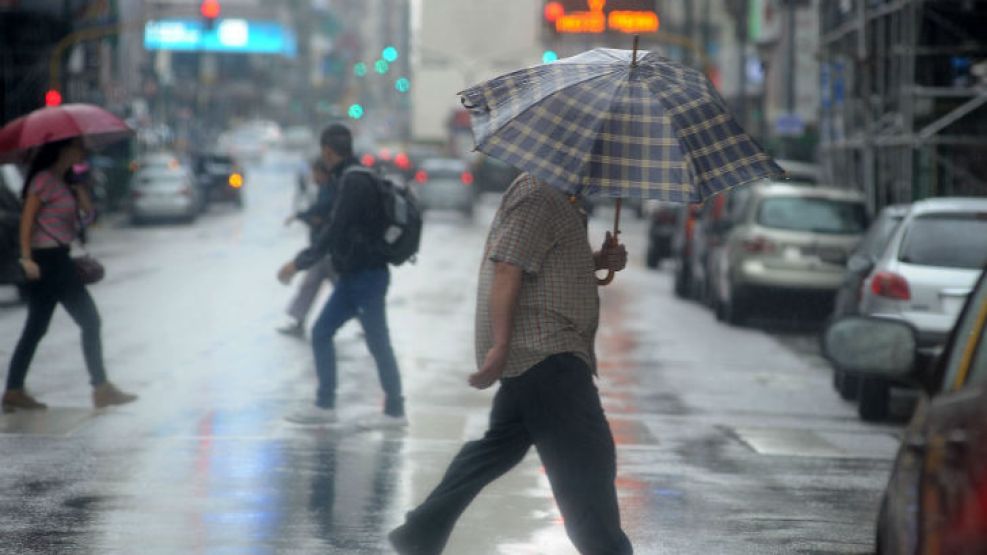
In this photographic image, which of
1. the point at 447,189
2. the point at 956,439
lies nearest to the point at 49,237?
the point at 956,439

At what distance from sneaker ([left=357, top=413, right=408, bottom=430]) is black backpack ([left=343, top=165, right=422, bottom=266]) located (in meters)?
0.95

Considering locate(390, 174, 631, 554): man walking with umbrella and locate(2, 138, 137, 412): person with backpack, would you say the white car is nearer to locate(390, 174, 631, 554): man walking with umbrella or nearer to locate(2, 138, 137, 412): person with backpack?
locate(2, 138, 137, 412): person with backpack

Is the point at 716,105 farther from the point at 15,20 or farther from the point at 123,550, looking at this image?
the point at 15,20

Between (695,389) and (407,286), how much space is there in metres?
10.6

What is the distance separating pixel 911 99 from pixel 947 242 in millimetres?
13689

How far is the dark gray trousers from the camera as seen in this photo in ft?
20.4

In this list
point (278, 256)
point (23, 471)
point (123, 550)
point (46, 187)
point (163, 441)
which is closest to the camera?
point (123, 550)

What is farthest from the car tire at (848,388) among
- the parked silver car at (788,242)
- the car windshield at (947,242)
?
the parked silver car at (788,242)

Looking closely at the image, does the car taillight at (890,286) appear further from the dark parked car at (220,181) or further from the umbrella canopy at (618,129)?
the dark parked car at (220,181)

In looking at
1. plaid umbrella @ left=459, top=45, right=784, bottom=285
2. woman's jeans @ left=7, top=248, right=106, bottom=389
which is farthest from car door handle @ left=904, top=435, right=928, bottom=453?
woman's jeans @ left=7, top=248, right=106, bottom=389

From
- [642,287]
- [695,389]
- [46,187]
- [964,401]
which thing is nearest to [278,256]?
[642,287]

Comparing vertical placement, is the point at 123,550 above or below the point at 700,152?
below

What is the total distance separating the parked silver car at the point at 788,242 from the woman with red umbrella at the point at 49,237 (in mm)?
10337

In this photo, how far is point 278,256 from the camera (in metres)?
31.4
